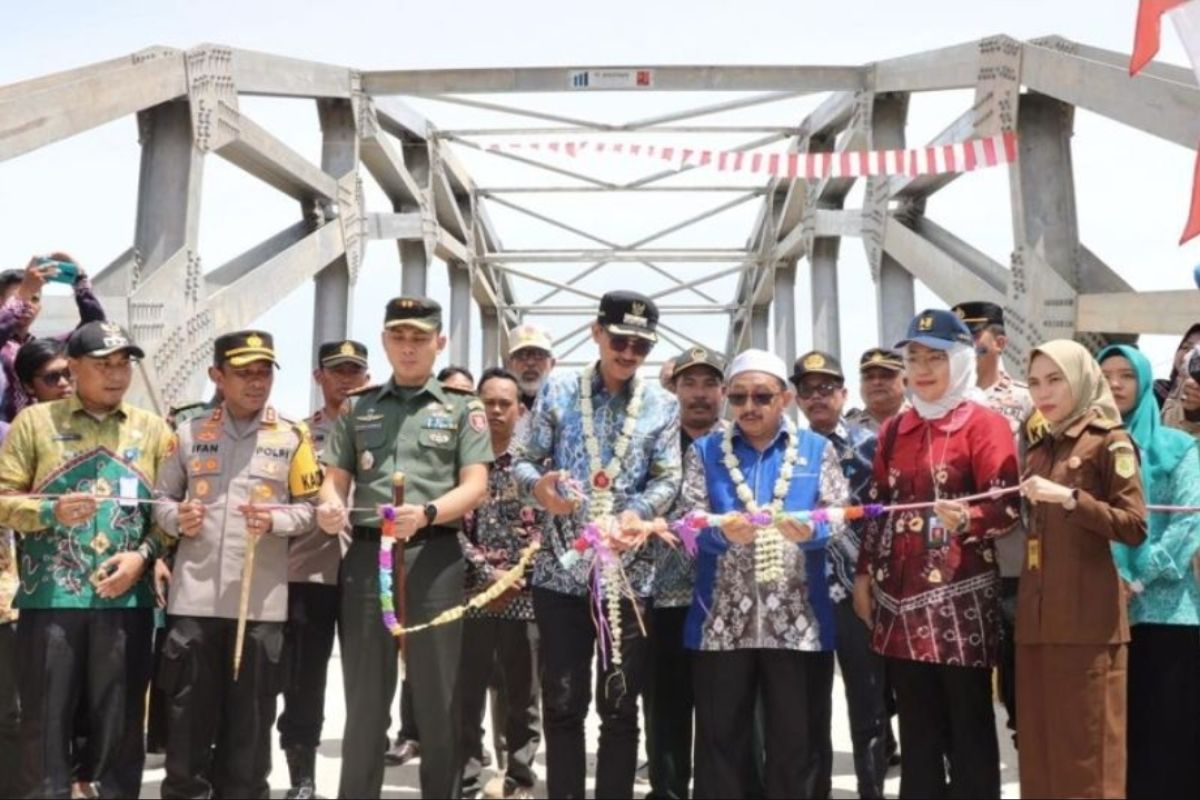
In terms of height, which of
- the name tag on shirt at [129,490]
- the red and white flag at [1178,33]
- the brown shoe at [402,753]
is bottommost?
the brown shoe at [402,753]

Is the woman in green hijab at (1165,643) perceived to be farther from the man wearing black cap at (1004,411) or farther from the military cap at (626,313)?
the military cap at (626,313)

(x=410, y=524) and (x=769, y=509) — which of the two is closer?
(x=410, y=524)

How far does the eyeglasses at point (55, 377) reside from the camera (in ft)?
16.2

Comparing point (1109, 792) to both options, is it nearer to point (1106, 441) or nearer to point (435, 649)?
point (1106, 441)

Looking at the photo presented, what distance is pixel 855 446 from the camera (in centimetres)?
521

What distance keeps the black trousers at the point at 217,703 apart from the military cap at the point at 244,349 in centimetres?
103

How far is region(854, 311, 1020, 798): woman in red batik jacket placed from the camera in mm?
3943

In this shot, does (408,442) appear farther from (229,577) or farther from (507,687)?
(507,687)

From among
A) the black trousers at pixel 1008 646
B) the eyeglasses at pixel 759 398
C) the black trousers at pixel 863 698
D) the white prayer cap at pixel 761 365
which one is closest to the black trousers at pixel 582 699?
the eyeglasses at pixel 759 398

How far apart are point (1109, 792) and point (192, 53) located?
28.4 feet

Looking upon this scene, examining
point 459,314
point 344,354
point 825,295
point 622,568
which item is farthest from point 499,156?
point 622,568

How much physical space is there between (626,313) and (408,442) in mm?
1002

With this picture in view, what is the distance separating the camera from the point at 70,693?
4.21 meters

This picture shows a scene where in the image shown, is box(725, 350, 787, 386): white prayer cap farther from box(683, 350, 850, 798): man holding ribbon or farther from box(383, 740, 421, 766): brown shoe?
box(383, 740, 421, 766): brown shoe
